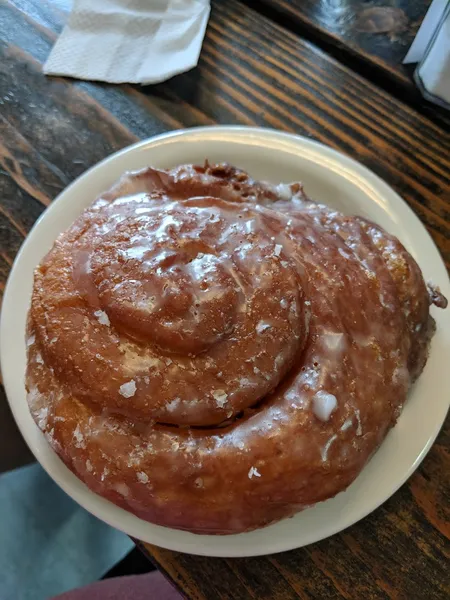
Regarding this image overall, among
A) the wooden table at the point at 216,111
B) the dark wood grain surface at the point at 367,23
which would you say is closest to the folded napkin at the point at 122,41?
the wooden table at the point at 216,111

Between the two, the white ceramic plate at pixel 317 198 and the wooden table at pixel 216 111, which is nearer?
the white ceramic plate at pixel 317 198

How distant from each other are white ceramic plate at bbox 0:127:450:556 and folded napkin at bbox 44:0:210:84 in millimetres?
288

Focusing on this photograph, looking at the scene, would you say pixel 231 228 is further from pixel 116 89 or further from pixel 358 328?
pixel 116 89

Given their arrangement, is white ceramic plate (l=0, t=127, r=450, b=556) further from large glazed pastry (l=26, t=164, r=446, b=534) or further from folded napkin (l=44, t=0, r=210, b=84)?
folded napkin (l=44, t=0, r=210, b=84)

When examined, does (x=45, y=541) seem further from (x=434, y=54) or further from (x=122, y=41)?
(x=434, y=54)

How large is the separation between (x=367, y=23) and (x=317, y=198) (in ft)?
1.76

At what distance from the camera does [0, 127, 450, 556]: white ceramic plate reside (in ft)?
2.22

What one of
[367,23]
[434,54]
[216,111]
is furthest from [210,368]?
[367,23]

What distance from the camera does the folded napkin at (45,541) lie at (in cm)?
130

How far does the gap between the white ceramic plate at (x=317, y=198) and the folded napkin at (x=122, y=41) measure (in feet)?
0.95

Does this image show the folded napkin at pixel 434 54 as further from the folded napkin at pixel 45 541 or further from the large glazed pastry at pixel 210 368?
the folded napkin at pixel 45 541

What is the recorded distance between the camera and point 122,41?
110 centimetres

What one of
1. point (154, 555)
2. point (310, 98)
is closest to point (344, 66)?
point (310, 98)

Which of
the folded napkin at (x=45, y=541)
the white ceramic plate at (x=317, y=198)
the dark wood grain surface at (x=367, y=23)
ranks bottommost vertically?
the folded napkin at (x=45, y=541)
